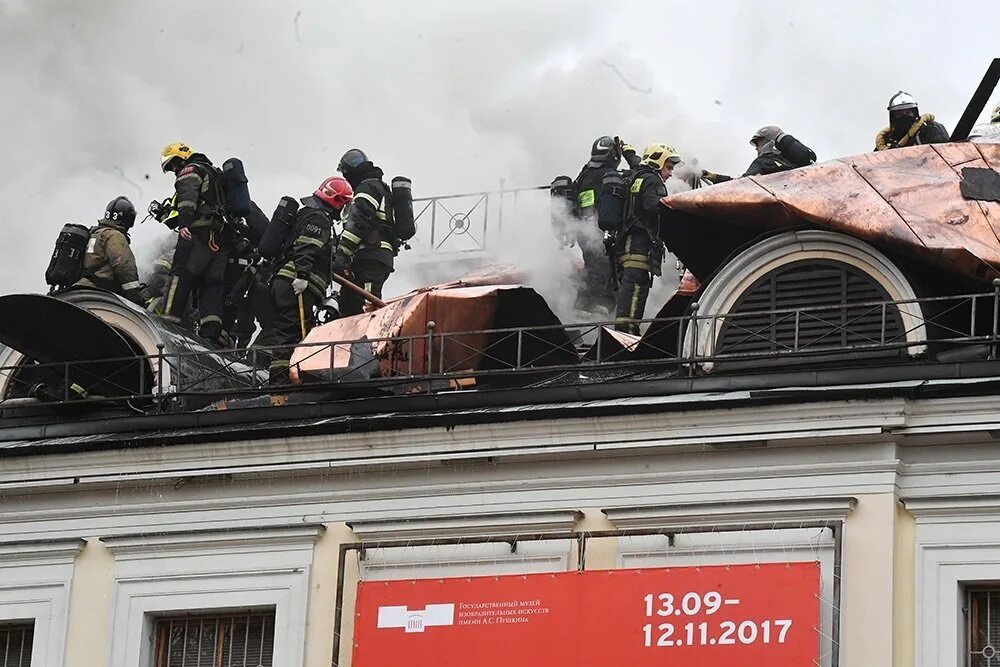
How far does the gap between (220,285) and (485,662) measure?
296 inches

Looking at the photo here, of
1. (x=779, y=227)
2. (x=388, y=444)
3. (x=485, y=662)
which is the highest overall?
(x=779, y=227)

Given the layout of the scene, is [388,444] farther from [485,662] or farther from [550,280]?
[550,280]

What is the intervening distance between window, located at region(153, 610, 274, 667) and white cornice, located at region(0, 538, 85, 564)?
3.40 ft

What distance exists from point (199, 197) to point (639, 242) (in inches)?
179

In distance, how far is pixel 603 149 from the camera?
30109 mm

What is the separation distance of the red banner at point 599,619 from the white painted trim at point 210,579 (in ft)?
2.55

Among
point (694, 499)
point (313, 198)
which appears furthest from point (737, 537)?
point (313, 198)

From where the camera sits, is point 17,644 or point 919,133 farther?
point 919,133

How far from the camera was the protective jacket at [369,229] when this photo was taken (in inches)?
1166

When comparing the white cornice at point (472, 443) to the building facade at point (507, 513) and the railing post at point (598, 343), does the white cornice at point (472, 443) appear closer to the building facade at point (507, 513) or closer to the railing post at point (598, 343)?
the building facade at point (507, 513)

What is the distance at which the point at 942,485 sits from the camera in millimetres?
21875

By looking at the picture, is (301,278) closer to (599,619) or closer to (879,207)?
(599,619)

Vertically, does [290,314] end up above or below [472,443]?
above

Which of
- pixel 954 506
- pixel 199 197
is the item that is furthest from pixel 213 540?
pixel 954 506
